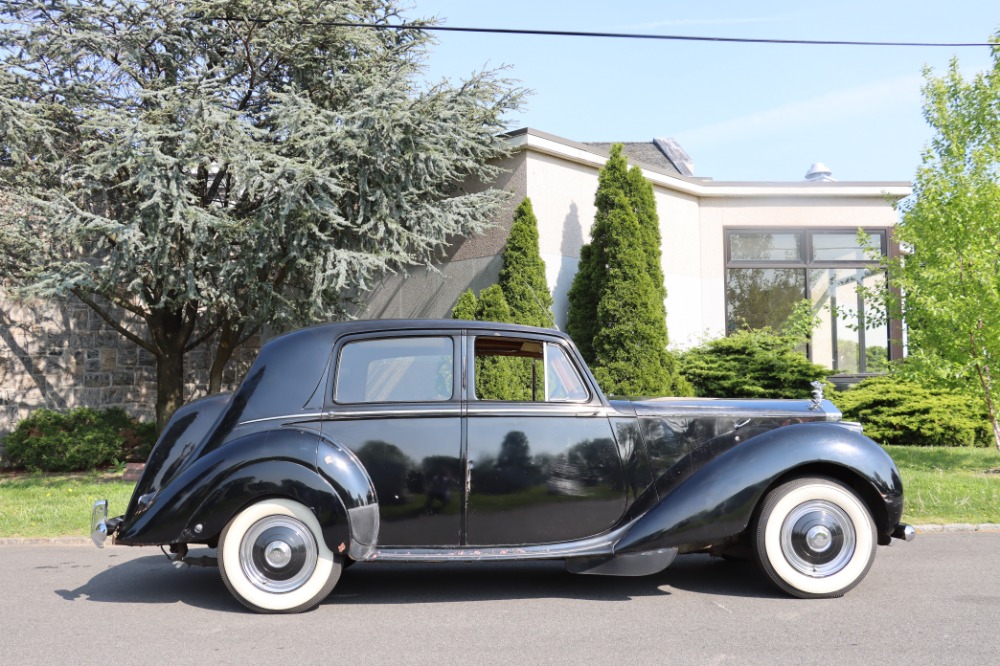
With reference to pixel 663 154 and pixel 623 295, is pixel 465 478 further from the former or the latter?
pixel 663 154

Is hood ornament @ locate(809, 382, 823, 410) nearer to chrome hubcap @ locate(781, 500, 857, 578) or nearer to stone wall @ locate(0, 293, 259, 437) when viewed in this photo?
chrome hubcap @ locate(781, 500, 857, 578)

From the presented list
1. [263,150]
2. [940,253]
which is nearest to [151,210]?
[263,150]

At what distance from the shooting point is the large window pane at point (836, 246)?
1512 centimetres

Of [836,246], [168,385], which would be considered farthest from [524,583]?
[836,246]

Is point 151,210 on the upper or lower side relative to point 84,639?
upper

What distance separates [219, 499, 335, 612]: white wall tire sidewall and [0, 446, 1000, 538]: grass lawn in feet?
11.7

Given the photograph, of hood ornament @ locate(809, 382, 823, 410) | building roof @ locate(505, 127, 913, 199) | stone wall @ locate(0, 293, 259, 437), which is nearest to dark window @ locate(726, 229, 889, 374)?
building roof @ locate(505, 127, 913, 199)

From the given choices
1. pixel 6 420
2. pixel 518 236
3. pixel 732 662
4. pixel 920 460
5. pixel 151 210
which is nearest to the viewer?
pixel 732 662

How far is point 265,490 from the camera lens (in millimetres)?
4559

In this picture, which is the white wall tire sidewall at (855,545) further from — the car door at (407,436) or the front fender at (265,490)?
the front fender at (265,490)

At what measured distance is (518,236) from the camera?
11.7 meters

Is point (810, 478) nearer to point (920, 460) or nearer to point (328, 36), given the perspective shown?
point (920, 460)

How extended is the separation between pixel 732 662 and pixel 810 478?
1553mm

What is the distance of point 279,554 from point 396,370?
4.06ft
